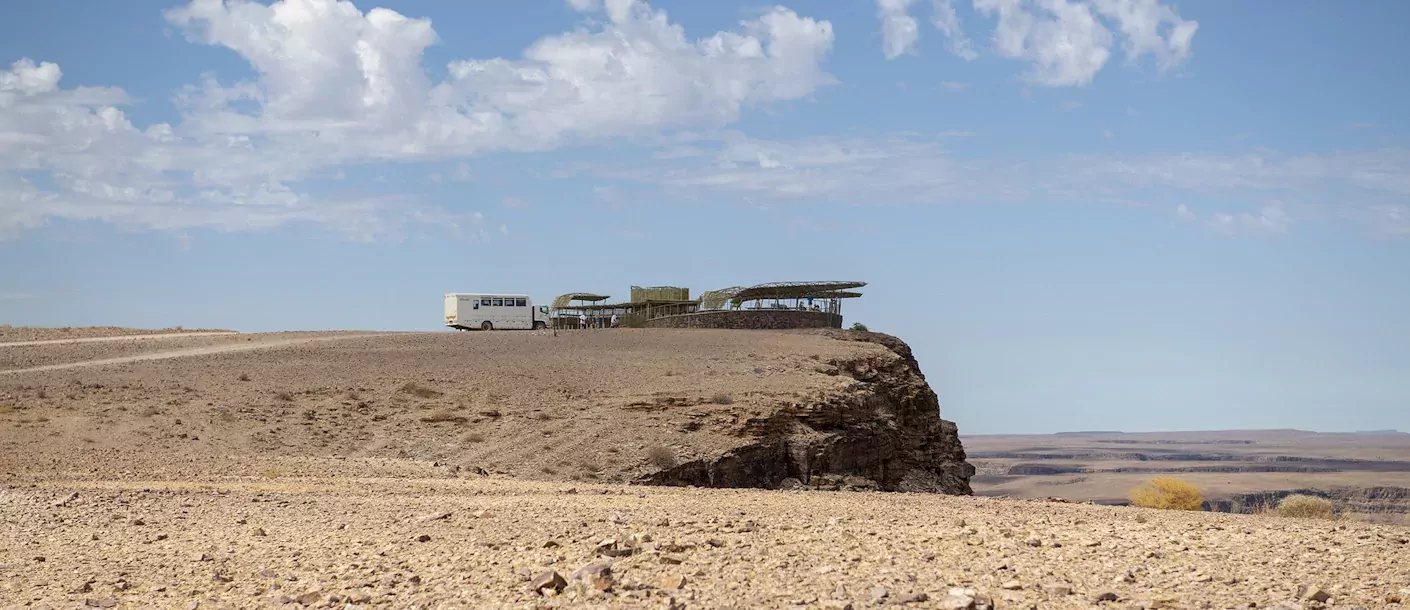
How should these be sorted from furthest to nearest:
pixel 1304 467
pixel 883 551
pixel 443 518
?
1. pixel 1304 467
2. pixel 443 518
3. pixel 883 551

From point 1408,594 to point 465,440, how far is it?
18427mm

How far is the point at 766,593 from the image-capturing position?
698cm

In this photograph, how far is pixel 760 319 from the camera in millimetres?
45750

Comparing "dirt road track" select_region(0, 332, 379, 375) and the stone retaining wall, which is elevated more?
the stone retaining wall

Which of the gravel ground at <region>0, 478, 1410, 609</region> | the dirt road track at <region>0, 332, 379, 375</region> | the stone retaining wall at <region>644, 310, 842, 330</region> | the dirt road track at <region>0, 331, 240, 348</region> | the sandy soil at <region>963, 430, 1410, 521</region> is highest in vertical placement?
the stone retaining wall at <region>644, 310, 842, 330</region>

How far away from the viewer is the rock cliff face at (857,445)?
75.4ft

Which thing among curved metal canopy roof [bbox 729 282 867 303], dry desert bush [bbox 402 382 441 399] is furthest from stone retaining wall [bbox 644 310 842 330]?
dry desert bush [bbox 402 382 441 399]

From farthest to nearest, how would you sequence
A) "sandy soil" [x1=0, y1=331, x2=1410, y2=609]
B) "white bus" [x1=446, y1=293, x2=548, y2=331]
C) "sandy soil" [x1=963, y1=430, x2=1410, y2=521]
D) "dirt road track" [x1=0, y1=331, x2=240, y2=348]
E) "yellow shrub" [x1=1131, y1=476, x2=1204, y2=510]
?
1. "sandy soil" [x1=963, y1=430, x2=1410, y2=521]
2. "white bus" [x1=446, y1=293, x2=548, y2=331]
3. "dirt road track" [x1=0, y1=331, x2=240, y2=348]
4. "yellow shrub" [x1=1131, y1=476, x2=1204, y2=510]
5. "sandy soil" [x1=0, y1=331, x2=1410, y2=609]

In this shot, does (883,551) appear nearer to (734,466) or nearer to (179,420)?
(734,466)

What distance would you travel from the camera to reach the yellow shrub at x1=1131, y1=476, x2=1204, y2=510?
24500 mm

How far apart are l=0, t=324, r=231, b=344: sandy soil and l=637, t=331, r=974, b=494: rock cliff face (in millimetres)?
28747

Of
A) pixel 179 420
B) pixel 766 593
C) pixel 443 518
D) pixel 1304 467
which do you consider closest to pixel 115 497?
pixel 443 518

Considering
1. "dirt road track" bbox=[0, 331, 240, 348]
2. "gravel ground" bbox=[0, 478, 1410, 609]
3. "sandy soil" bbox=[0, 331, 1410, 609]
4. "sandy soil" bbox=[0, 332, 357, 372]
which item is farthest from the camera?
"dirt road track" bbox=[0, 331, 240, 348]

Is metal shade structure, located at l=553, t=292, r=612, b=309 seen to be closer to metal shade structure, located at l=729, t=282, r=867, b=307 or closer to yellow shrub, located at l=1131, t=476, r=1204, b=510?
metal shade structure, located at l=729, t=282, r=867, b=307
